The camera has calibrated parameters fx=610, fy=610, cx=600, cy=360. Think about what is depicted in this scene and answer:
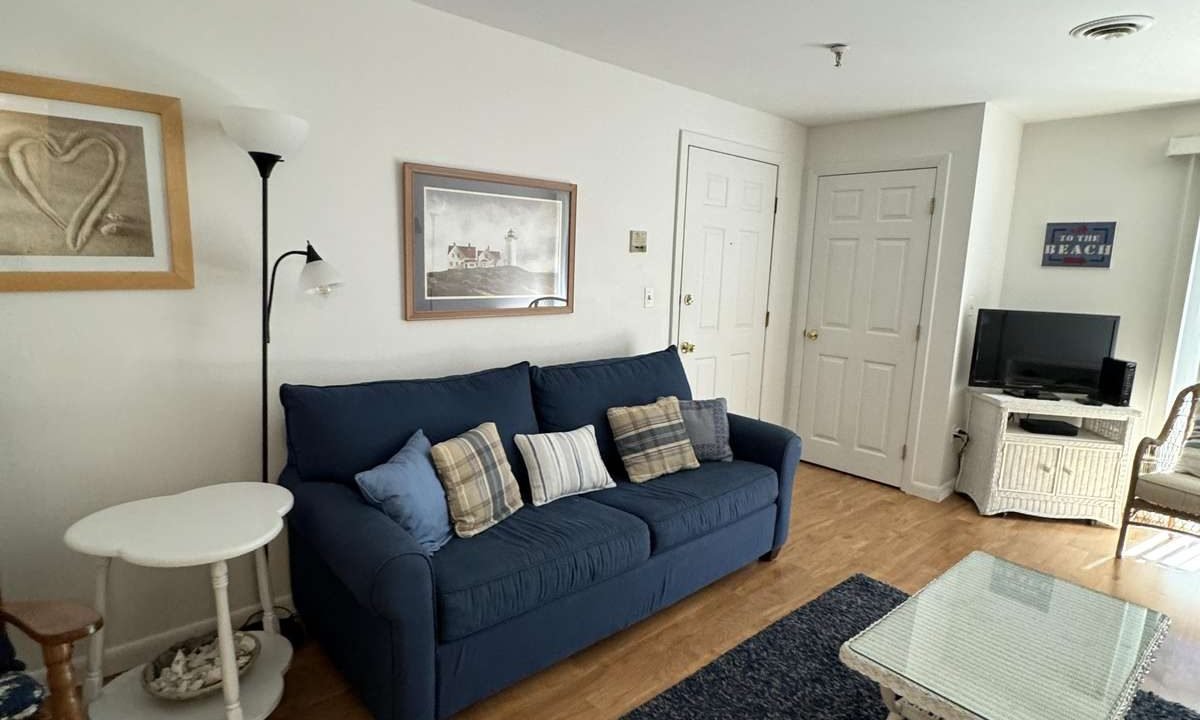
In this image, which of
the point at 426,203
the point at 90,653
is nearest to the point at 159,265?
the point at 426,203

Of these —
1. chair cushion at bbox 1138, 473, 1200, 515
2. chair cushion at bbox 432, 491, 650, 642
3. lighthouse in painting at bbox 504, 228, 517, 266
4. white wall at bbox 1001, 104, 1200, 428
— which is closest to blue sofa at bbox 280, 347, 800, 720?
chair cushion at bbox 432, 491, 650, 642

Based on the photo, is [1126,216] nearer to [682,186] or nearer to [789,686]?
[682,186]

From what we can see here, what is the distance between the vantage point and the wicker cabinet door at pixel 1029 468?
352 cm

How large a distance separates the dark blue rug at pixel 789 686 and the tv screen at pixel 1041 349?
1986mm

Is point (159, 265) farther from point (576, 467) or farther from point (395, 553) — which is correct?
point (576, 467)

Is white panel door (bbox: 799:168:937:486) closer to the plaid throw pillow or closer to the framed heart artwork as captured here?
the plaid throw pillow

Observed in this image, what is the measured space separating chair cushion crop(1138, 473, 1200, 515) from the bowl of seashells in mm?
3936

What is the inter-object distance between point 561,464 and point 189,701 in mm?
1362

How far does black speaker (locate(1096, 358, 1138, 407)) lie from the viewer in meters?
Answer: 3.37

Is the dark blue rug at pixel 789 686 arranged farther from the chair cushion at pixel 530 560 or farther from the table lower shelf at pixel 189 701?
the table lower shelf at pixel 189 701

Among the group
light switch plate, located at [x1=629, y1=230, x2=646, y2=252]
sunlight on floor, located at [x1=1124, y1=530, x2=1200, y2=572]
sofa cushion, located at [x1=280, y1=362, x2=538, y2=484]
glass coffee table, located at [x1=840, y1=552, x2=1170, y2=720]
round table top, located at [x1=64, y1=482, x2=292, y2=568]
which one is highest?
light switch plate, located at [x1=629, y1=230, x2=646, y2=252]

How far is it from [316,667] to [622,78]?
115 inches

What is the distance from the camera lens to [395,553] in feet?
5.35

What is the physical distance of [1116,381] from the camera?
3.42 meters
